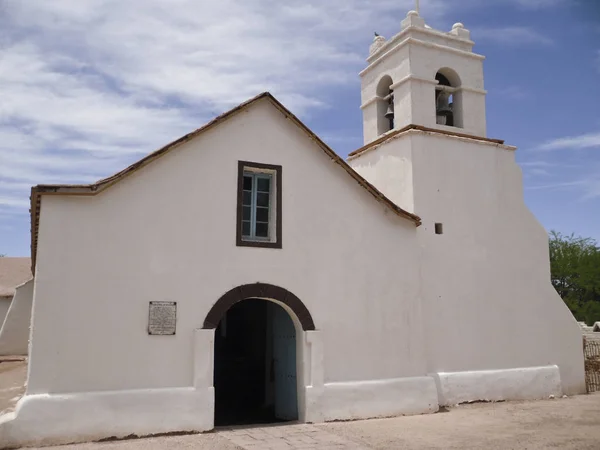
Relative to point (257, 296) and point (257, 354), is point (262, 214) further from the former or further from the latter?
point (257, 354)

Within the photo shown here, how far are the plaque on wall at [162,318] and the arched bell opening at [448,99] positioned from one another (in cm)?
760

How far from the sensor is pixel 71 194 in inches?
332

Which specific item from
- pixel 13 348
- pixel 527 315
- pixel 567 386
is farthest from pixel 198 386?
pixel 13 348

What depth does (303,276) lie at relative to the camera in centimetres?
984

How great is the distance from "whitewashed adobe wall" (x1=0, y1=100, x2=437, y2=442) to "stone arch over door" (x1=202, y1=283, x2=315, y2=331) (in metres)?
0.11

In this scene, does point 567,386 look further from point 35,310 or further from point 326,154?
point 35,310

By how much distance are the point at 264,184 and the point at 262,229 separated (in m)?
0.84

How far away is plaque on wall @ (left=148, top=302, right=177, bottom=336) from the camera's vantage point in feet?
28.2

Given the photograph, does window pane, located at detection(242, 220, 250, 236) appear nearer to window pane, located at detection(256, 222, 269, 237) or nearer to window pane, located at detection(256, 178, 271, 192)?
window pane, located at detection(256, 222, 269, 237)

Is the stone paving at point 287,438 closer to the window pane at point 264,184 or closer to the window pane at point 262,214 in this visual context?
the window pane at point 262,214

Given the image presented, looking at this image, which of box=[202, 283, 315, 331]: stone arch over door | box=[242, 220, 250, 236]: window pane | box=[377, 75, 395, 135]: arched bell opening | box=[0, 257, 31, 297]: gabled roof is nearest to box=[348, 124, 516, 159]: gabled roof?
box=[377, 75, 395, 135]: arched bell opening

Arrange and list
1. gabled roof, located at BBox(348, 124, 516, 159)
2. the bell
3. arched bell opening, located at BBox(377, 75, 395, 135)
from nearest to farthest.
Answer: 1. gabled roof, located at BBox(348, 124, 516, 159)
2. the bell
3. arched bell opening, located at BBox(377, 75, 395, 135)

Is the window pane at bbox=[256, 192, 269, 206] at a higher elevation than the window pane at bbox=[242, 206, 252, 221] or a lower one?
higher

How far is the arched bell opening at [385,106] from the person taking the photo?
13445 millimetres
